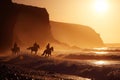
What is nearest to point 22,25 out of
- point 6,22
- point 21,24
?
point 21,24

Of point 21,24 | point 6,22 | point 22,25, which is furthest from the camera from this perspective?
point 22,25

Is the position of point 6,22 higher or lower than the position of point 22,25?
lower

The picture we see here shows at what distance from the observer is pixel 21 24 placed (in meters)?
105

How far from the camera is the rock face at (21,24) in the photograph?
86.4 metres

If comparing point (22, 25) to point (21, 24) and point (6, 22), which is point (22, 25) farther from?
point (6, 22)

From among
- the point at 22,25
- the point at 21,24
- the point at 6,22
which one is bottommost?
the point at 6,22

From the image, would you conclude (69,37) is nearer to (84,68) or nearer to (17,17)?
(17,17)

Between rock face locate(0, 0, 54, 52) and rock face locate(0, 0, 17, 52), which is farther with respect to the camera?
rock face locate(0, 0, 54, 52)

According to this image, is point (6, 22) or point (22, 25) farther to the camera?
point (22, 25)

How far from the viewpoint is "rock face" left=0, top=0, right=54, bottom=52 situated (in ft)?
284

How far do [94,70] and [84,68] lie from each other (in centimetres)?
178

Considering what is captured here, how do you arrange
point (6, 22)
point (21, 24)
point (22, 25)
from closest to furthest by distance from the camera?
point (6, 22) → point (21, 24) → point (22, 25)

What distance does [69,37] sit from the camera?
196625 mm

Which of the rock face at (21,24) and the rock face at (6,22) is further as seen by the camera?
the rock face at (21,24)
